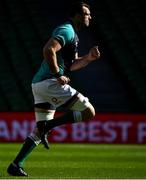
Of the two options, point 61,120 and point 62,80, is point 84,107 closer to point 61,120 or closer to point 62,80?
point 61,120

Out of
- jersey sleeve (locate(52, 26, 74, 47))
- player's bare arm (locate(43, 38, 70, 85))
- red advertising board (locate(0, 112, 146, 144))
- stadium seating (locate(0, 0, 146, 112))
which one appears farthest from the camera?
stadium seating (locate(0, 0, 146, 112))

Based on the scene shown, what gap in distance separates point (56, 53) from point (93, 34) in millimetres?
17818

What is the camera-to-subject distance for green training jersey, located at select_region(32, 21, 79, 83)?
760 cm

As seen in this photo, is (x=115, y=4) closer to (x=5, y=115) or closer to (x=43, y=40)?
(x=43, y=40)

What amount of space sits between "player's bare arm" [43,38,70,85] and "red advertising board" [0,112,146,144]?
1113 cm

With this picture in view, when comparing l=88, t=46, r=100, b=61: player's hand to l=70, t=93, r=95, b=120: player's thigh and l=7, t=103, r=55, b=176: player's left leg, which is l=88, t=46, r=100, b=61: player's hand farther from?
l=7, t=103, r=55, b=176: player's left leg

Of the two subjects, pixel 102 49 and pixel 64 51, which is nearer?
pixel 64 51

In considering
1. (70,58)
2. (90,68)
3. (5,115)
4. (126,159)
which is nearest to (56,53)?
(70,58)

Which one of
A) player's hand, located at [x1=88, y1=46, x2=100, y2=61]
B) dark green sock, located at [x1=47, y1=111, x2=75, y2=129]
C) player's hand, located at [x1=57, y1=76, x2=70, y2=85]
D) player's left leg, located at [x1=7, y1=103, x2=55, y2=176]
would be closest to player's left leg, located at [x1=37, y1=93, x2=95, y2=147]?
dark green sock, located at [x1=47, y1=111, x2=75, y2=129]

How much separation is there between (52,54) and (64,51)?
491 mm

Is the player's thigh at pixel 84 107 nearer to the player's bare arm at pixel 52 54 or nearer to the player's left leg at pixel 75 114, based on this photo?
the player's left leg at pixel 75 114

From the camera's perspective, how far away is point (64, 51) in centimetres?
787

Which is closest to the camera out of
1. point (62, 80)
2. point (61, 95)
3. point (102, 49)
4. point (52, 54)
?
point (52, 54)

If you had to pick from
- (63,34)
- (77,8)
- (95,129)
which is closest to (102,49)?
(95,129)
